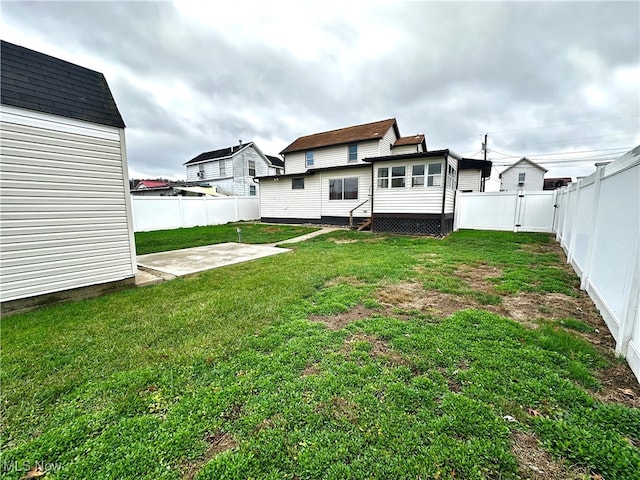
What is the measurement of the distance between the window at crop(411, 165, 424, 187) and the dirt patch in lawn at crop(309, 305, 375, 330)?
951 centimetres

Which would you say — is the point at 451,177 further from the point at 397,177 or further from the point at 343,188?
the point at 343,188

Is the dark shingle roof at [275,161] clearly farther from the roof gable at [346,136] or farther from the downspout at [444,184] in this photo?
the downspout at [444,184]

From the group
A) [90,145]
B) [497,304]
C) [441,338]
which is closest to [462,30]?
[497,304]

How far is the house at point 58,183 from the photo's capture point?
3.71 meters

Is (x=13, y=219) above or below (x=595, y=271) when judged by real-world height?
above

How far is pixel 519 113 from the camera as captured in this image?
2845cm

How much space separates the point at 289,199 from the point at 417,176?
8785mm

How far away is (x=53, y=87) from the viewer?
4.07m

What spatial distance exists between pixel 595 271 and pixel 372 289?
3.20 m

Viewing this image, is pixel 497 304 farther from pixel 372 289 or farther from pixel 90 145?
pixel 90 145

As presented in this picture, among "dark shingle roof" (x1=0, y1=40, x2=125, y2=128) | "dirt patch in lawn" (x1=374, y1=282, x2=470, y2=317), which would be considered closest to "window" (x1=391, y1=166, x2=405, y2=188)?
"dirt patch in lawn" (x1=374, y1=282, x2=470, y2=317)

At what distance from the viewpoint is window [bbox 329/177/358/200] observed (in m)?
15.0

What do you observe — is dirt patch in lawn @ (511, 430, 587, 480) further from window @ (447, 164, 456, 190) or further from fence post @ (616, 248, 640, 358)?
window @ (447, 164, 456, 190)

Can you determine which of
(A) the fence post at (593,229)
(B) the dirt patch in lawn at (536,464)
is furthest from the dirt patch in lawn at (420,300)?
(A) the fence post at (593,229)
